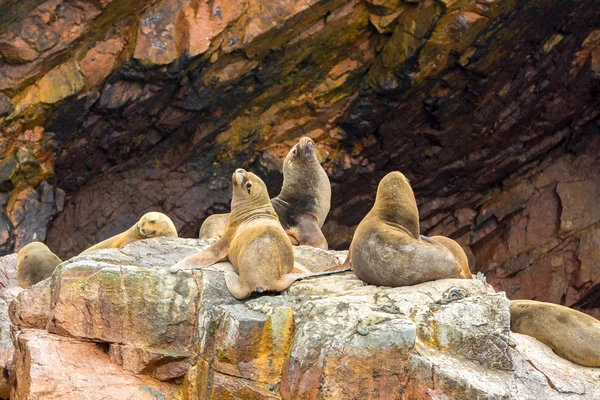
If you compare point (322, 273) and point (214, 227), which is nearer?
point (322, 273)

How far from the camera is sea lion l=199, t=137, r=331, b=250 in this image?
1272 cm

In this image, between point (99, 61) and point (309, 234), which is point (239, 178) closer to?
point (309, 234)

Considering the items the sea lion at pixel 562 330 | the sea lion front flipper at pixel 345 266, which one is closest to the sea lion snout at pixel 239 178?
the sea lion front flipper at pixel 345 266

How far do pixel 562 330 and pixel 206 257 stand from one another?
3592 millimetres

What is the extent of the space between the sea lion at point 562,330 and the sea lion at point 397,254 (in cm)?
97

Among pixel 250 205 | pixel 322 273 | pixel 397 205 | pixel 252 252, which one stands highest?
pixel 397 205

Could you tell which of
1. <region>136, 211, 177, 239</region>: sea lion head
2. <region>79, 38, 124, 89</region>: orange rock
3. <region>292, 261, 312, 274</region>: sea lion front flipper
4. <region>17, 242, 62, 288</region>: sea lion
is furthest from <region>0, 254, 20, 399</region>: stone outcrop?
<region>79, 38, 124, 89</region>: orange rock

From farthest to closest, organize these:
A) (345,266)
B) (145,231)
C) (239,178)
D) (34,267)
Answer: (145,231) → (34,267) → (239,178) → (345,266)

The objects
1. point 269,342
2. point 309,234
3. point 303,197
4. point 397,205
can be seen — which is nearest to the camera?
point 269,342

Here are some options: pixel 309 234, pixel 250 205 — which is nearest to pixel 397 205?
pixel 250 205

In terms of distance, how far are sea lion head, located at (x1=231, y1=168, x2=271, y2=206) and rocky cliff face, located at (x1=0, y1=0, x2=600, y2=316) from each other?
864 cm

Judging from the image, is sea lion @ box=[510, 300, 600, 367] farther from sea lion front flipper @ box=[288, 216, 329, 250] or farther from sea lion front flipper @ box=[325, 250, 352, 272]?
sea lion front flipper @ box=[288, 216, 329, 250]

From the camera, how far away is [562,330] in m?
9.12

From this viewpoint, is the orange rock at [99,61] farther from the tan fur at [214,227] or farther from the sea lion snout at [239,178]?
the sea lion snout at [239,178]
